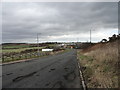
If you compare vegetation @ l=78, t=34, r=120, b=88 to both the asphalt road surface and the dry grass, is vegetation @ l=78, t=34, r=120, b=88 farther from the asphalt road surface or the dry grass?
the asphalt road surface

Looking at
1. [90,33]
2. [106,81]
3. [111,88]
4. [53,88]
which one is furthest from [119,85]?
[90,33]

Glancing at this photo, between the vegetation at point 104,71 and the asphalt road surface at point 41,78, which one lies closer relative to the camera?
the vegetation at point 104,71

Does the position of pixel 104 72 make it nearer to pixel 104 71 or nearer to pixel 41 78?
pixel 104 71

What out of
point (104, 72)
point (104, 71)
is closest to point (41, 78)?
point (104, 72)

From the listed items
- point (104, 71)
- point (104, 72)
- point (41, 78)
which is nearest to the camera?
point (104, 72)

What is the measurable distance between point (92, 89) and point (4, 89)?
434cm

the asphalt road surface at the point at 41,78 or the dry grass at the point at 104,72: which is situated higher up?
the dry grass at the point at 104,72

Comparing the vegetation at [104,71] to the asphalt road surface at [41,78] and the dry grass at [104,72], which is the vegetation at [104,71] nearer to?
the dry grass at [104,72]

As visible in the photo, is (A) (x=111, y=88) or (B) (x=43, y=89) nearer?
(A) (x=111, y=88)

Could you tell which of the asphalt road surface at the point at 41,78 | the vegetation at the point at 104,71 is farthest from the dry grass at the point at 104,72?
the asphalt road surface at the point at 41,78

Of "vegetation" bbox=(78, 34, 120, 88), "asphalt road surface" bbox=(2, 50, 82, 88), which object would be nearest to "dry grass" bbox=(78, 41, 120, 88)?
"vegetation" bbox=(78, 34, 120, 88)

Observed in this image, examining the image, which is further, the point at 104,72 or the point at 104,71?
the point at 104,71

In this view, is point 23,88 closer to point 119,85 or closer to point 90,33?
point 119,85

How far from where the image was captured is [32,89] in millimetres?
7777
